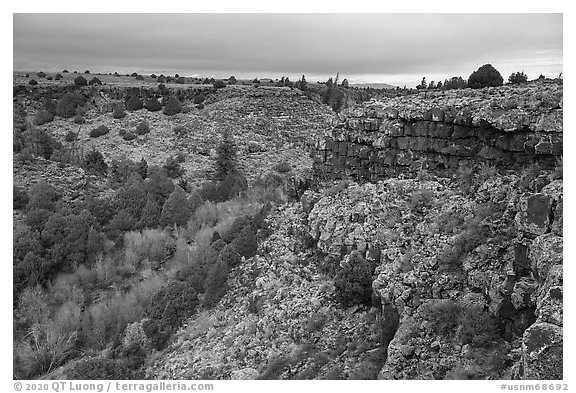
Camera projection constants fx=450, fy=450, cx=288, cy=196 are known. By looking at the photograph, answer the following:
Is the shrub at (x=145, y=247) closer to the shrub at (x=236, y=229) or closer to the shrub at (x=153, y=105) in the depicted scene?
the shrub at (x=236, y=229)

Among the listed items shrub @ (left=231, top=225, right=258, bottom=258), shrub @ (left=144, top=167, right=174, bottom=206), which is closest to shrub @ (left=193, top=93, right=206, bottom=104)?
shrub @ (left=144, top=167, right=174, bottom=206)

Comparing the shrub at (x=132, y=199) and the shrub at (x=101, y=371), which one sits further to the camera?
the shrub at (x=132, y=199)

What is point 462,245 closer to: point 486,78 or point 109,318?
point 486,78

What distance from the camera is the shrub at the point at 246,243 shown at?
15648 millimetres

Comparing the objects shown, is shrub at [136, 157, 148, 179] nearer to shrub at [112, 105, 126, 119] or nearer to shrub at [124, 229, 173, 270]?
shrub at [124, 229, 173, 270]

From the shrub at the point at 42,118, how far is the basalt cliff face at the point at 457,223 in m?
27.5

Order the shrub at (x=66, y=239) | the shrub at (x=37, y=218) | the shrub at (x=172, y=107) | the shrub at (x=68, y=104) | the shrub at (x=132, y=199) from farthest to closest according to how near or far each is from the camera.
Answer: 1. the shrub at (x=172, y=107)
2. the shrub at (x=68, y=104)
3. the shrub at (x=132, y=199)
4. the shrub at (x=37, y=218)
5. the shrub at (x=66, y=239)

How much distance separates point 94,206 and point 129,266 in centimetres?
396

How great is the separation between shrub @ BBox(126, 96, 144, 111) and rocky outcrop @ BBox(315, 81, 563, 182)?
26020 millimetres

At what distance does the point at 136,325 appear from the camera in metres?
14.7

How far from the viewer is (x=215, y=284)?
1483 centimetres

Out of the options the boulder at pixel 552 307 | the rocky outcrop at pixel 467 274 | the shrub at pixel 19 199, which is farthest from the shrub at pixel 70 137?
the boulder at pixel 552 307

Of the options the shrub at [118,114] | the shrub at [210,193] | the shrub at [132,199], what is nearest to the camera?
the shrub at [132,199]

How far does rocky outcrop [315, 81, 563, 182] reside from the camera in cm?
1054
